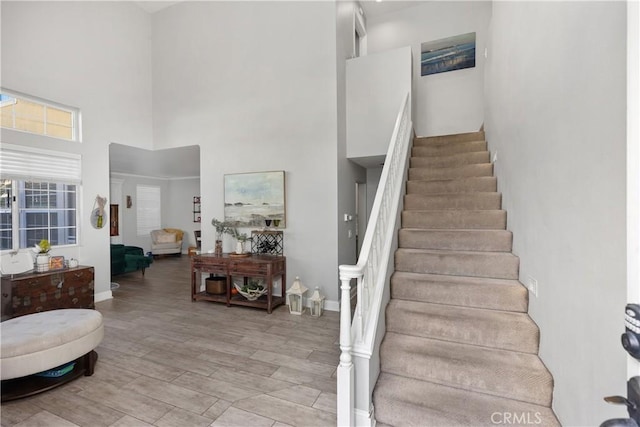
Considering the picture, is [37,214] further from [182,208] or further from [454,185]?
[454,185]

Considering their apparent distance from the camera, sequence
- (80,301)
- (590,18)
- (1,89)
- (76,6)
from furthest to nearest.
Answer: (76,6) → (80,301) → (1,89) → (590,18)

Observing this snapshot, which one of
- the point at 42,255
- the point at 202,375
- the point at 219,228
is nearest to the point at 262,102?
the point at 219,228

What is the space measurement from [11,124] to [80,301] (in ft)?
8.46

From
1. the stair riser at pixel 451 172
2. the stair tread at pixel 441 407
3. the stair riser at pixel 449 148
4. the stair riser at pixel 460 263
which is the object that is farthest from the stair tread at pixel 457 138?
the stair tread at pixel 441 407

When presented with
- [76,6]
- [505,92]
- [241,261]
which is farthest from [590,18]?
[76,6]

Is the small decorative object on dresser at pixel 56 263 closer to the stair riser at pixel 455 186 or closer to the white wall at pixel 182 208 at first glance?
the stair riser at pixel 455 186

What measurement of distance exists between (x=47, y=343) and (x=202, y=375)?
1184mm

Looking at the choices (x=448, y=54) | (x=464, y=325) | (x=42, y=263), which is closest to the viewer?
(x=464, y=325)

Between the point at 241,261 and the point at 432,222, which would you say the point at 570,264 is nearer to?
the point at 432,222

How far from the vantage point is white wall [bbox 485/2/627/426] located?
111 centimetres

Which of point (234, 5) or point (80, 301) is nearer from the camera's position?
point (80, 301)

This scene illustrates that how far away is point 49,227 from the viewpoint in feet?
13.6

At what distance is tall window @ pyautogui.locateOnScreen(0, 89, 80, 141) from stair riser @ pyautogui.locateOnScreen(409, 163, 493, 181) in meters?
5.29

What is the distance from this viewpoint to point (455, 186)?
3.32m
